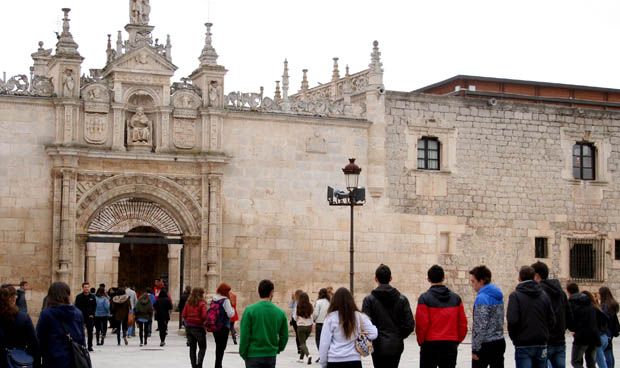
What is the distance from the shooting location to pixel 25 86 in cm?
2681

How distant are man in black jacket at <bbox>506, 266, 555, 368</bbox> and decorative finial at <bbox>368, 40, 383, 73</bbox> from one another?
1776 centimetres

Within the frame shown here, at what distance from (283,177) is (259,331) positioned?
56.3ft

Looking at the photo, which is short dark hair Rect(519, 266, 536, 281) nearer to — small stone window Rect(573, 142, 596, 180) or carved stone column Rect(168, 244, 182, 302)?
small stone window Rect(573, 142, 596, 180)

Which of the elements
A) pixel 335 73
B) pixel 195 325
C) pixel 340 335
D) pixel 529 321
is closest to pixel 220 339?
pixel 195 325

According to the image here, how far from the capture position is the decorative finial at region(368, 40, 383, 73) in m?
30.2

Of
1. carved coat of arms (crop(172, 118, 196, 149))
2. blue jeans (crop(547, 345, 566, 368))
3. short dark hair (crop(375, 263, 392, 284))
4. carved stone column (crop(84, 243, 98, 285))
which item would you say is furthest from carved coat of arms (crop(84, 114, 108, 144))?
short dark hair (crop(375, 263, 392, 284))

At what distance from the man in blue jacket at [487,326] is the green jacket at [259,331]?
7.43 ft

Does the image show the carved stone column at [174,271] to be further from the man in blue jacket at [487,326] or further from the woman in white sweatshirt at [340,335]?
the woman in white sweatshirt at [340,335]

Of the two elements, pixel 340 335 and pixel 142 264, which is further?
pixel 142 264

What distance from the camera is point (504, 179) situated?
32.0m

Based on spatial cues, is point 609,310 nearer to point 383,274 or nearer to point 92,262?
point 383,274

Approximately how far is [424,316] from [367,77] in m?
18.5

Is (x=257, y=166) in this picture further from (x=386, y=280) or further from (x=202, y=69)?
(x=386, y=280)

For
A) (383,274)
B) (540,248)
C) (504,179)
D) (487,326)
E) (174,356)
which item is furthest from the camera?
(540,248)
